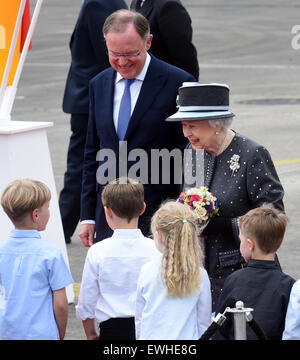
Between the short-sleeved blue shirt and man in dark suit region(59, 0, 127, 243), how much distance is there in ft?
10.5

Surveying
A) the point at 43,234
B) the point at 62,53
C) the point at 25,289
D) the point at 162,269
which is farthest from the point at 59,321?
the point at 62,53

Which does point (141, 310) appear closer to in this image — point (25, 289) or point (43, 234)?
point (25, 289)

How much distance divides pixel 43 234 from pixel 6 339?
2039 mm

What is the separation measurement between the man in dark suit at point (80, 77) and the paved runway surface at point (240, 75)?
0.45m

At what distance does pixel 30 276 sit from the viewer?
5.05m

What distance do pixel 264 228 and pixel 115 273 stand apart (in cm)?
90

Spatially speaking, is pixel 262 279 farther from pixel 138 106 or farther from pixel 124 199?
pixel 138 106

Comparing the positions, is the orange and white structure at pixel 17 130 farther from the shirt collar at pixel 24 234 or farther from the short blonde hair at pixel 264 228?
the short blonde hair at pixel 264 228

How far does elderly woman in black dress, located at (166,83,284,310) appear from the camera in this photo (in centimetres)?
518

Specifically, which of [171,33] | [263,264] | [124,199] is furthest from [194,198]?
[171,33]

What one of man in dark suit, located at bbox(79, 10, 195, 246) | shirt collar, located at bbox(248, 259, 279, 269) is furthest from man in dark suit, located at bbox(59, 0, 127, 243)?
shirt collar, located at bbox(248, 259, 279, 269)

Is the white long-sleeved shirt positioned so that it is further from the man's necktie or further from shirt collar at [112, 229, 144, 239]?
the man's necktie

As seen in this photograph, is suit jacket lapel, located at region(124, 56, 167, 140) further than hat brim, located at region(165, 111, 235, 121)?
Yes

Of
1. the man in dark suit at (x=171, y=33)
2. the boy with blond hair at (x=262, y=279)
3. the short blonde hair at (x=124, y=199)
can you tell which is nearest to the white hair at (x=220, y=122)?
the short blonde hair at (x=124, y=199)
